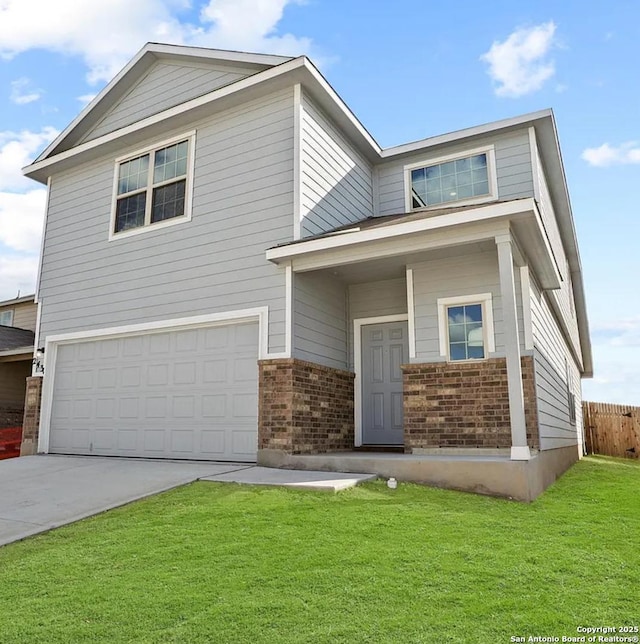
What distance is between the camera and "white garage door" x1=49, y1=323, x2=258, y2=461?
27.6 feet

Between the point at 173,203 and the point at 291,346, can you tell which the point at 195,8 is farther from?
the point at 291,346

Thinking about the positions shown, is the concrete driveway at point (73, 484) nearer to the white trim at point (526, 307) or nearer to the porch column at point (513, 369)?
the porch column at point (513, 369)

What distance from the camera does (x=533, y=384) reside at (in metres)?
7.43

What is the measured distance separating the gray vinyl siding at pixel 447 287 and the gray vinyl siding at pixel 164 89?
4603 millimetres

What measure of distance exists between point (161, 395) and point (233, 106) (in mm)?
4958

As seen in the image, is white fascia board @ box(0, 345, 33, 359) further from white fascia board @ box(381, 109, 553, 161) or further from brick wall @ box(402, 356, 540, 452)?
brick wall @ box(402, 356, 540, 452)

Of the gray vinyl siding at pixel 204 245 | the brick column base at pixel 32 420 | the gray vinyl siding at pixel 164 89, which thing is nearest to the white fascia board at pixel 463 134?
the gray vinyl siding at pixel 204 245

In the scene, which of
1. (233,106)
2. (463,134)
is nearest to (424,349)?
(463,134)

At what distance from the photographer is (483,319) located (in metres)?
7.89

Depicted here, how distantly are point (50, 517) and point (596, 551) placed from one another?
469cm

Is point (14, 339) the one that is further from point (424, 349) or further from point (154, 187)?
point (424, 349)

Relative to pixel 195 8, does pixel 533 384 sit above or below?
below

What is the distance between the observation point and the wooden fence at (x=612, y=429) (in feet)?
54.0

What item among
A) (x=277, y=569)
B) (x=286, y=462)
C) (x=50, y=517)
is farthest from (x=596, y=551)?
(x=50, y=517)
